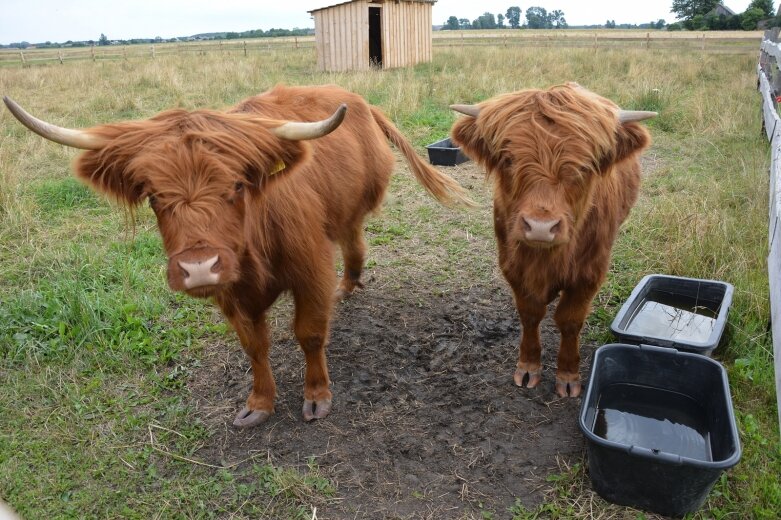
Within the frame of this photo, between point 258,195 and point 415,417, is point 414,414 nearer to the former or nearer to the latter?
point 415,417

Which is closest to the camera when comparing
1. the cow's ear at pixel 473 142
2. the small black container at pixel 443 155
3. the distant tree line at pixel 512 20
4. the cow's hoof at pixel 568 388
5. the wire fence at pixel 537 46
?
the cow's ear at pixel 473 142

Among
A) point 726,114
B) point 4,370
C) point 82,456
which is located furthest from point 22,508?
point 726,114

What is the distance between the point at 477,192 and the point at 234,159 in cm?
404

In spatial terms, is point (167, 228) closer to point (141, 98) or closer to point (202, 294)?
point (202, 294)

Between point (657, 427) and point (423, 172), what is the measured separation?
205cm

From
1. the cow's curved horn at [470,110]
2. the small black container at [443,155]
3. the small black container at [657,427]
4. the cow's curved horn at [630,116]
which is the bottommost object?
the small black container at [657,427]

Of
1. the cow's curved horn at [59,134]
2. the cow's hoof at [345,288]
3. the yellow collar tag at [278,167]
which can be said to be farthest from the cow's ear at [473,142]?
the cow's hoof at [345,288]

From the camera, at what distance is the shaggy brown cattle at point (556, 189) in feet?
6.77

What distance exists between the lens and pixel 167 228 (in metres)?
1.76

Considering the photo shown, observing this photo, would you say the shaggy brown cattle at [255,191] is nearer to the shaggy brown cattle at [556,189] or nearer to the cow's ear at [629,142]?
the shaggy brown cattle at [556,189]

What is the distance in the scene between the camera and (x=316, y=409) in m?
2.67

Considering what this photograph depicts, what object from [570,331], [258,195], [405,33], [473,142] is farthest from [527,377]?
[405,33]

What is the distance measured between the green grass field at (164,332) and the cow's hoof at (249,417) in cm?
19

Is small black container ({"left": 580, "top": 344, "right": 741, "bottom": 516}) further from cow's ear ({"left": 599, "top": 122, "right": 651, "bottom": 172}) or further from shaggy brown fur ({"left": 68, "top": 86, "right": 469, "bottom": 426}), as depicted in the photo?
shaggy brown fur ({"left": 68, "top": 86, "right": 469, "bottom": 426})
